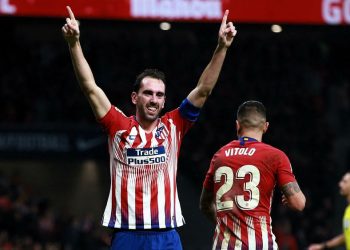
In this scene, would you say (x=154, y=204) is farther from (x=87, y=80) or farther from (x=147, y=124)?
(x=87, y=80)

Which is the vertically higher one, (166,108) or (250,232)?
(166,108)

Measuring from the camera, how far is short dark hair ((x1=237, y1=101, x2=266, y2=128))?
6.17 meters

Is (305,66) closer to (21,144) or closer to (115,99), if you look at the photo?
(115,99)

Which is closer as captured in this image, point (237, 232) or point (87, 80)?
point (87, 80)

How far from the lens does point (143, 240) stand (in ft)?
18.7

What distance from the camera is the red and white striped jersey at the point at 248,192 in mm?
6109

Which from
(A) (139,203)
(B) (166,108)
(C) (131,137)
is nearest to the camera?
(A) (139,203)

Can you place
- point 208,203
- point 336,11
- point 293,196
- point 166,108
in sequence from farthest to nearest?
point 166,108, point 336,11, point 208,203, point 293,196

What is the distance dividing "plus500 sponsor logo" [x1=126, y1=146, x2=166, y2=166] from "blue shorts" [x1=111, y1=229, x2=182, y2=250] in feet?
1.45

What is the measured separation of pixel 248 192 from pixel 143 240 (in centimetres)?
87

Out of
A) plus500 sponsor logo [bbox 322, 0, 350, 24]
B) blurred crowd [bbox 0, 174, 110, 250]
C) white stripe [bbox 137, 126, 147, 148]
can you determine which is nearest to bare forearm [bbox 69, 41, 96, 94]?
white stripe [bbox 137, 126, 147, 148]

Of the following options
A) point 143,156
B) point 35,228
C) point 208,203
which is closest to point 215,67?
point 143,156

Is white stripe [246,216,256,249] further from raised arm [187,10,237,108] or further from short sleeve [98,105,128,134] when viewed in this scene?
short sleeve [98,105,128,134]

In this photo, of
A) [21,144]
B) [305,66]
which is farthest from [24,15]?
[305,66]
